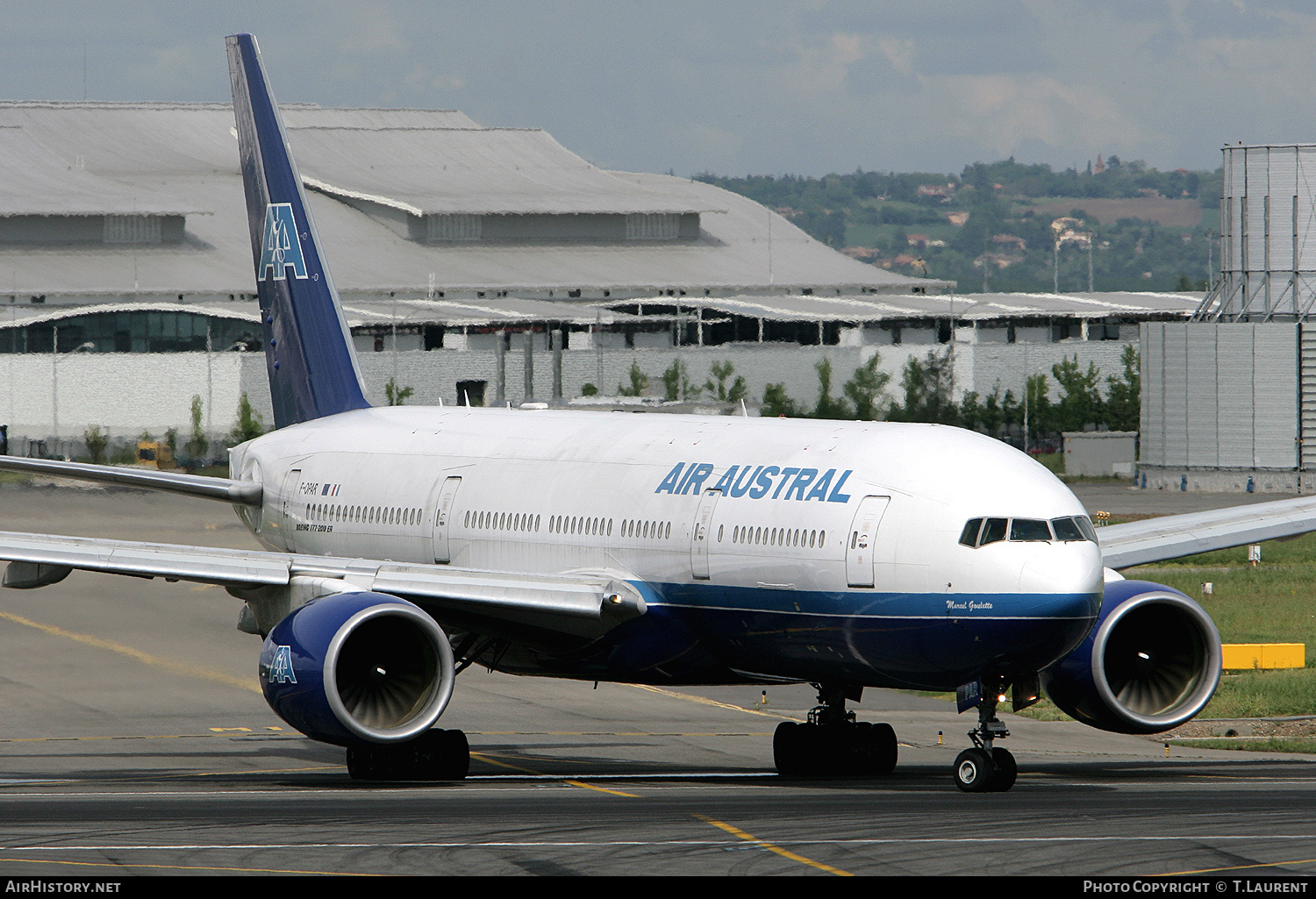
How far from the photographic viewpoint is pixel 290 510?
113ft

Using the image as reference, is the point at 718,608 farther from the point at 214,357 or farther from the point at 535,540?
the point at 214,357

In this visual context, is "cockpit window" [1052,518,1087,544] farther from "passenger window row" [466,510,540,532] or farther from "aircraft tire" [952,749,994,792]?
"passenger window row" [466,510,540,532]

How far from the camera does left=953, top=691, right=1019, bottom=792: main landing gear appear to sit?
23.6 m

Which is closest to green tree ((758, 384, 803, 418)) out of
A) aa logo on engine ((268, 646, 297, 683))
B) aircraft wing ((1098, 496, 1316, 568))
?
aircraft wing ((1098, 496, 1316, 568))

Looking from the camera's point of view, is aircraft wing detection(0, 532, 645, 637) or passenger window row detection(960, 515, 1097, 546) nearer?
passenger window row detection(960, 515, 1097, 546)

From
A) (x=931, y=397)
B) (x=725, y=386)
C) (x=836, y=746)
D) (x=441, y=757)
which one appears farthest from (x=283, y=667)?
(x=725, y=386)

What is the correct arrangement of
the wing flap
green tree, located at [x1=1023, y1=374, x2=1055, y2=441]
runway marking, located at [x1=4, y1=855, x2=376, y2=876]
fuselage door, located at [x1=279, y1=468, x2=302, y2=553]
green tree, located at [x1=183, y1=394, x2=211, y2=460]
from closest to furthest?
1. runway marking, located at [x1=4, y1=855, x2=376, y2=876]
2. the wing flap
3. fuselage door, located at [x1=279, y1=468, x2=302, y2=553]
4. green tree, located at [x1=183, y1=394, x2=211, y2=460]
5. green tree, located at [x1=1023, y1=374, x2=1055, y2=441]

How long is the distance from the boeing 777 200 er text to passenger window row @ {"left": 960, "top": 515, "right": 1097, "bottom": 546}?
3 cm

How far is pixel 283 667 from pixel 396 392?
255 feet

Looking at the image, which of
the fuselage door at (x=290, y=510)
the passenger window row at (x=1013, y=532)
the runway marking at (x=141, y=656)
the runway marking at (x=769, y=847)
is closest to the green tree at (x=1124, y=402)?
the runway marking at (x=141, y=656)

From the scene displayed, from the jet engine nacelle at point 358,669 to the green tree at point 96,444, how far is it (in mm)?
68110

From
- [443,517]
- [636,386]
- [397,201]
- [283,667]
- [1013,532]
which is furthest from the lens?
[397,201]

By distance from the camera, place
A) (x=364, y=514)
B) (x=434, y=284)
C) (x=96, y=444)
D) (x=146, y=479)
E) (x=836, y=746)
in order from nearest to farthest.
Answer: (x=836, y=746), (x=146, y=479), (x=364, y=514), (x=96, y=444), (x=434, y=284)

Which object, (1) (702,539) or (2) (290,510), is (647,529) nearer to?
(1) (702,539)
